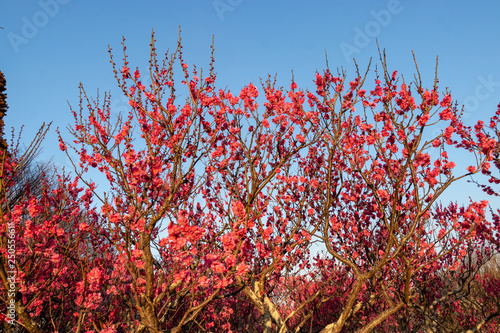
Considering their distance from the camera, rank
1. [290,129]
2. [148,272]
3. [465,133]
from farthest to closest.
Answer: [465,133] → [290,129] → [148,272]

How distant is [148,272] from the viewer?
4.02 m

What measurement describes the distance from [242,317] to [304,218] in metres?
6.64

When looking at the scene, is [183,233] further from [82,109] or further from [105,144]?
[82,109]

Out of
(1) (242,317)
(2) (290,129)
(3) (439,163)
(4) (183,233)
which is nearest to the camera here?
(4) (183,233)

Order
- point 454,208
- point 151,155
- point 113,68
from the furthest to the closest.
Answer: point 454,208 → point 113,68 → point 151,155

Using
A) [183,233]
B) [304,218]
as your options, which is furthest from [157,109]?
[304,218]

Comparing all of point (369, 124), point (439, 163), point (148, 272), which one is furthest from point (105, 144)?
point (439, 163)

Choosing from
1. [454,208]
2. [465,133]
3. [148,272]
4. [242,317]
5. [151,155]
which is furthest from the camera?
[242,317]

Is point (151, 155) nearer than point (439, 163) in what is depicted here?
Yes

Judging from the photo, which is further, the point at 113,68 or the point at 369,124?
the point at 369,124

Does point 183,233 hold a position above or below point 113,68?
below

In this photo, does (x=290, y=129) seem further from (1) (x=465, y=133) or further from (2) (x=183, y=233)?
(1) (x=465, y=133)

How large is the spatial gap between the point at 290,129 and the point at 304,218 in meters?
2.52

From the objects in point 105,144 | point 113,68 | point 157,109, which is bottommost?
point 105,144
